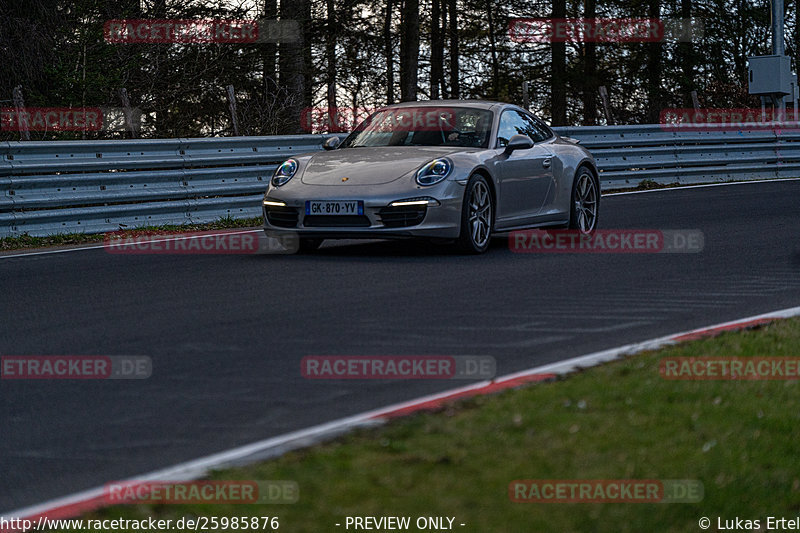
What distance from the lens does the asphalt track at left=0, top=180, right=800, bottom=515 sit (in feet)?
16.8

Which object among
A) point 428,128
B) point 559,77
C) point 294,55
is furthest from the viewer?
point 559,77

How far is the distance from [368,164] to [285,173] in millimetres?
757

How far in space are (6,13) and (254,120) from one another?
172 inches

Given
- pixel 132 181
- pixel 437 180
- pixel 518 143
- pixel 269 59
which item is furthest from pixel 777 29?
pixel 437 180

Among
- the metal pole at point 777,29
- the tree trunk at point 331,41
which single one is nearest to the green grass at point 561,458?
the metal pole at point 777,29

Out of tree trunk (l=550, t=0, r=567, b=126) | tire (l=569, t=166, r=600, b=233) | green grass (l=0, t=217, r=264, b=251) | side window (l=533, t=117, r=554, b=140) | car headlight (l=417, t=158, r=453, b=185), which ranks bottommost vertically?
green grass (l=0, t=217, r=264, b=251)

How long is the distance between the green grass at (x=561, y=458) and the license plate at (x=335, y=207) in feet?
16.5

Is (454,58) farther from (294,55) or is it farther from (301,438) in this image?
(301,438)

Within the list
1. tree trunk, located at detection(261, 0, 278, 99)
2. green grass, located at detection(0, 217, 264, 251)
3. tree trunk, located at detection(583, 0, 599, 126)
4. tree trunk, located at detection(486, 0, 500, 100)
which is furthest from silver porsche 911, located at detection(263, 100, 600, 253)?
tree trunk, located at detection(486, 0, 500, 100)

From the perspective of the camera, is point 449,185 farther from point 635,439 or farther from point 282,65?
point 282,65

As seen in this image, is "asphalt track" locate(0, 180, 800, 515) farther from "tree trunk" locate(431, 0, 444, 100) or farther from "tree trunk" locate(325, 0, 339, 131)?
"tree trunk" locate(431, 0, 444, 100)

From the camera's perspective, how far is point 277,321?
299 inches

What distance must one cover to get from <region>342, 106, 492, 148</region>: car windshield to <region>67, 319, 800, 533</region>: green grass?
614 centimetres

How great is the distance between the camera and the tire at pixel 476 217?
10836mm
